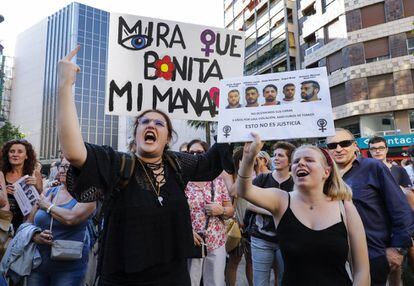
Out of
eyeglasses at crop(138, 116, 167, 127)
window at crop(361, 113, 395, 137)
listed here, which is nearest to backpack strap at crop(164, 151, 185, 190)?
eyeglasses at crop(138, 116, 167, 127)

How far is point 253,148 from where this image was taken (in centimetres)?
211

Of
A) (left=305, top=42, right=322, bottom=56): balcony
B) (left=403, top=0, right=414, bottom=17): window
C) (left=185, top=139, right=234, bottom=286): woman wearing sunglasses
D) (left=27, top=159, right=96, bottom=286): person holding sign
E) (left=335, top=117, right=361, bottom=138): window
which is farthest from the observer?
(left=305, top=42, right=322, bottom=56): balcony

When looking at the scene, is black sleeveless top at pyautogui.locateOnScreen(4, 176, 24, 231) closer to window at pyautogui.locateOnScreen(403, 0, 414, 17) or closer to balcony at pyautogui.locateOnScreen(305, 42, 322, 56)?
window at pyautogui.locateOnScreen(403, 0, 414, 17)

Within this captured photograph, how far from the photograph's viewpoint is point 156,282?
1791 millimetres

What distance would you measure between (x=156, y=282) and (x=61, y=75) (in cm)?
116

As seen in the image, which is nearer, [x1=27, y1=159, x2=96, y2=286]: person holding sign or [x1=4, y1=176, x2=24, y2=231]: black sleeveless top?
[x1=27, y1=159, x2=96, y2=286]: person holding sign

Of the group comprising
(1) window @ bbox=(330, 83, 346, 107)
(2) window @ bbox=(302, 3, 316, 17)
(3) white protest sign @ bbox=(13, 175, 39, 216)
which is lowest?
(3) white protest sign @ bbox=(13, 175, 39, 216)

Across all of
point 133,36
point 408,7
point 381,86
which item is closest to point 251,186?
point 133,36

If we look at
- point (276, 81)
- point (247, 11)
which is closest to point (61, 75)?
point (276, 81)

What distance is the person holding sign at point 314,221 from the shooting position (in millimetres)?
2117

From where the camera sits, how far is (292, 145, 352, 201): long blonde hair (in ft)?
7.78

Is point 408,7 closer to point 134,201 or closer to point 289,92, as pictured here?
point 289,92

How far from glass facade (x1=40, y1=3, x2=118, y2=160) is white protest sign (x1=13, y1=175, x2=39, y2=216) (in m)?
51.8

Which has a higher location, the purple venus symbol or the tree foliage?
the tree foliage
